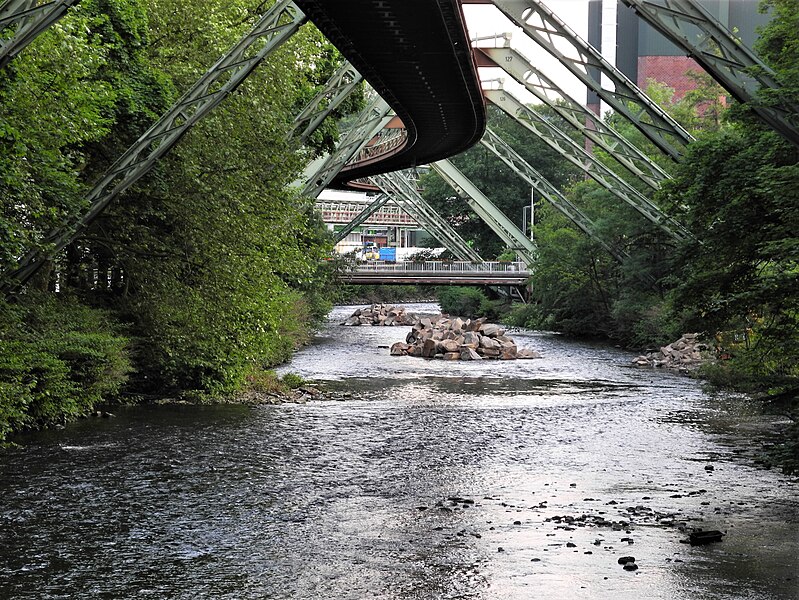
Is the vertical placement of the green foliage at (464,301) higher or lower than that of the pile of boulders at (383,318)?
higher

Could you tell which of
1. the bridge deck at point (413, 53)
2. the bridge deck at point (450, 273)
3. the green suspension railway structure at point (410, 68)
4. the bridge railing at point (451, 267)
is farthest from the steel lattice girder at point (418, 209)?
the bridge deck at point (413, 53)

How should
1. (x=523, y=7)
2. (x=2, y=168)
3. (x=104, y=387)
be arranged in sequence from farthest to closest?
(x=523, y=7), (x=104, y=387), (x=2, y=168)

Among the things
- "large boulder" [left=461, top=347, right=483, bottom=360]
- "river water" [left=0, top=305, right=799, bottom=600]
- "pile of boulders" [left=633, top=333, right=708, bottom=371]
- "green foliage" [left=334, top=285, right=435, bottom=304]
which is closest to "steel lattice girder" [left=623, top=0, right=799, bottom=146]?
"river water" [left=0, top=305, right=799, bottom=600]

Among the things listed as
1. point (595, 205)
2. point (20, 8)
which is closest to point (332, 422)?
point (20, 8)

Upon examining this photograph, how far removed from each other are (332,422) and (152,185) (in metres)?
5.83

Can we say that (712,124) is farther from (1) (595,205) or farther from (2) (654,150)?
(1) (595,205)

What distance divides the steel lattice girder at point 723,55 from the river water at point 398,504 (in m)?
5.32

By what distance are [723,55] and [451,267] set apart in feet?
158

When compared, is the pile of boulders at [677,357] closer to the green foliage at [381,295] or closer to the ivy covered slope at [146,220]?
the ivy covered slope at [146,220]

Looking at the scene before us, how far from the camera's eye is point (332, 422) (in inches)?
853

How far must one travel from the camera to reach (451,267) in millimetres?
66938

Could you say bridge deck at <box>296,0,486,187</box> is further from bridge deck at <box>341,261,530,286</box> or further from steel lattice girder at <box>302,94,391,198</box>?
bridge deck at <box>341,261,530,286</box>

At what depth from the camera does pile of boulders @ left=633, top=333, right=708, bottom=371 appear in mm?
35906

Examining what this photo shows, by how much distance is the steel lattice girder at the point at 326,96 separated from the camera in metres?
29.5
